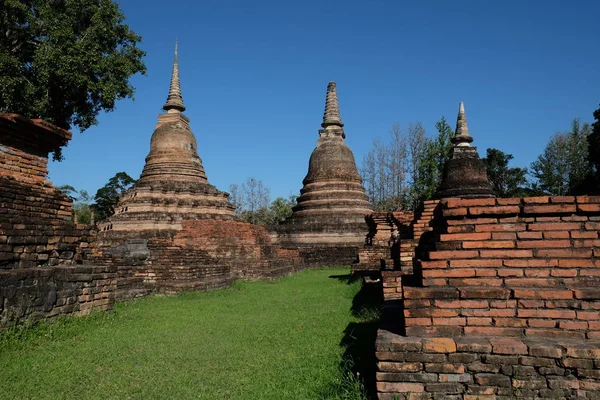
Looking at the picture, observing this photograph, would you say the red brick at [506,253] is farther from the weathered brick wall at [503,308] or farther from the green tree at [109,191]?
the green tree at [109,191]

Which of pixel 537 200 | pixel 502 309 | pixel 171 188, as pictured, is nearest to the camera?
pixel 502 309

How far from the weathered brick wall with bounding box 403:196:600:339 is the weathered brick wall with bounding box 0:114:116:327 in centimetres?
467

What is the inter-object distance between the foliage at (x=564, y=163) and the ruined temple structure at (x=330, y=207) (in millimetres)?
19306

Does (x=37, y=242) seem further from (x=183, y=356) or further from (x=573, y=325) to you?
(x=573, y=325)

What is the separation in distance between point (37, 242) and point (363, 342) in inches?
185

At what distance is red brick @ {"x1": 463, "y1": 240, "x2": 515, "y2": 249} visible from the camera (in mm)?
3605

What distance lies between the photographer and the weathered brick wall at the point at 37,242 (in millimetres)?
5617

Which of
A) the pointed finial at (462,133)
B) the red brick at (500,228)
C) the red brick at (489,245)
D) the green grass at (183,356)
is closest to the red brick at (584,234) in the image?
the red brick at (500,228)

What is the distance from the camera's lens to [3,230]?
585 cm

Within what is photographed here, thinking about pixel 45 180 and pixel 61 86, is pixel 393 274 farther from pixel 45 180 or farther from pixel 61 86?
pixel 61 86

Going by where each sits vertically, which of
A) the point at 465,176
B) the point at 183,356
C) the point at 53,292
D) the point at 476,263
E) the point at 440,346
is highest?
the point at 465,176

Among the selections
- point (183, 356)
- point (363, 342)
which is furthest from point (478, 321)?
point (183, 356)

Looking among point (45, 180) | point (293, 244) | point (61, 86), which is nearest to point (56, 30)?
point (61, 86)

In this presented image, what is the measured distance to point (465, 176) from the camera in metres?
13.1
